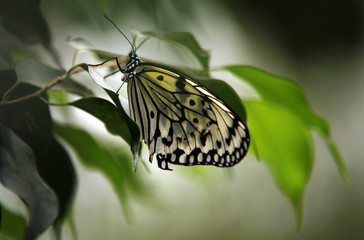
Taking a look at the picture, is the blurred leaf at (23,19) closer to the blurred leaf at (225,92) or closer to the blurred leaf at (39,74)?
the blurred leaf at (39,74)

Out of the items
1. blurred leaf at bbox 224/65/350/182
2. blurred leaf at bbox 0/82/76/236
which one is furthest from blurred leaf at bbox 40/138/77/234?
blurred leaf at bbox 224/65/350/182

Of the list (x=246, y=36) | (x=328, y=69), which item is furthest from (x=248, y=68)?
(x=328, y=69)

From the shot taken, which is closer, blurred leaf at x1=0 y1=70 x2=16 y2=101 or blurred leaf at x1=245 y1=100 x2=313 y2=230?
blurred leaf at x1=0 y1=70 x2=16 y2=101

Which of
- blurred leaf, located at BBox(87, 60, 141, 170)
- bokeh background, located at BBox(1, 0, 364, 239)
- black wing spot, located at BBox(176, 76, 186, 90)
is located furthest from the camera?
bokeh background, located at BBox(1, 0, 364, 239)

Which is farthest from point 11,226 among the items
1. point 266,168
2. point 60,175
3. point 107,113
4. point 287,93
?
point 266,168

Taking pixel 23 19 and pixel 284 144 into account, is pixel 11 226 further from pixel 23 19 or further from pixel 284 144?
pixel 284 144

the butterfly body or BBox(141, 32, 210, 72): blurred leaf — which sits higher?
BBox(141, 32, 210, 72): blurred leaf

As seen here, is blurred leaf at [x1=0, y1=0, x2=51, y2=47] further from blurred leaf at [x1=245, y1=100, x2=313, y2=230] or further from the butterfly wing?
blurred leaf at [x1=245, y1=100, x2=313, y2=230]

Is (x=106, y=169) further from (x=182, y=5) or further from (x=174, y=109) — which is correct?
(x=182, y=5)
